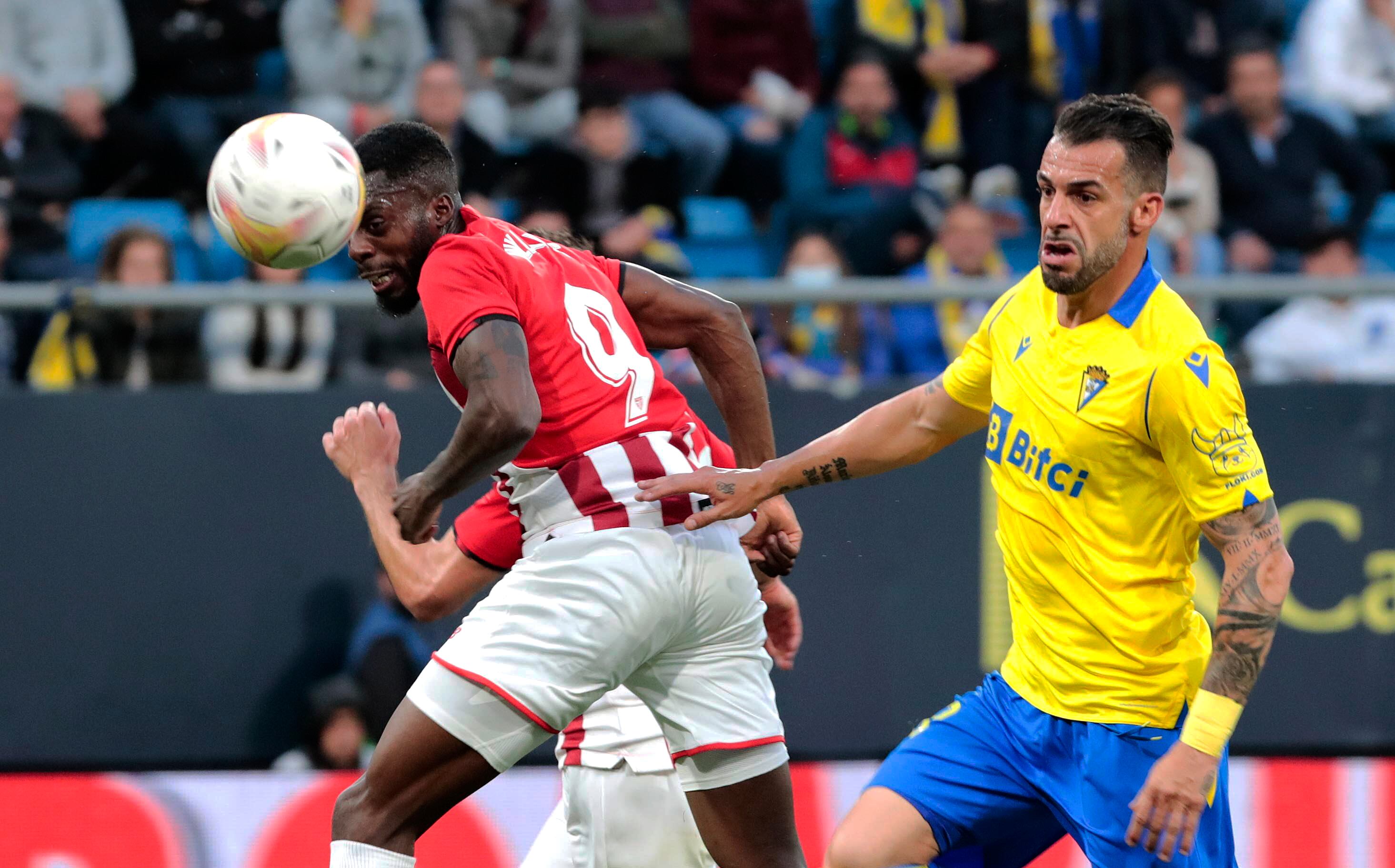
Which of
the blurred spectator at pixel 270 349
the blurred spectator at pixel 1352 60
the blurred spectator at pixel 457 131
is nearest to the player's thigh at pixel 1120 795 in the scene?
the blurred spectator at pixel 270 349

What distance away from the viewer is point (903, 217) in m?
8.53

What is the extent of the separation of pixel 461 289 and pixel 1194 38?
7.14m

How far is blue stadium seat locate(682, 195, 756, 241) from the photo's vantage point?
881 centimetres

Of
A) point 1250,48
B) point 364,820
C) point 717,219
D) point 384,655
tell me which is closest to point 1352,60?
point 1250,48

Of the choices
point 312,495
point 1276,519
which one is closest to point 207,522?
point 312,495

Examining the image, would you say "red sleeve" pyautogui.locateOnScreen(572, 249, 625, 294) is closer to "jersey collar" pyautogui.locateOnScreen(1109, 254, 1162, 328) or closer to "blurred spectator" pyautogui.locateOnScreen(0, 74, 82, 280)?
"jersey collar" pyautogui.locateOnScreen(1109, 254, 1162, 328)

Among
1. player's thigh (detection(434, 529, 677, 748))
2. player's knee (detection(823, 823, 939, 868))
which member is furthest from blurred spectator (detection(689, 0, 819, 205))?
player's knee (detection(823, 823, 939, 868))

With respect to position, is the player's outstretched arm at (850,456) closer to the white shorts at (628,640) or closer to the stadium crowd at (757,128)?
the white shorts at (628,640)

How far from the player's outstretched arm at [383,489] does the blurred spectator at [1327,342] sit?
157 inches

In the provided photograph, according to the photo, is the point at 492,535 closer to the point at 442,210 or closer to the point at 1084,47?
the point at 442,210

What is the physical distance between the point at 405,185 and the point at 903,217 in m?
4.60

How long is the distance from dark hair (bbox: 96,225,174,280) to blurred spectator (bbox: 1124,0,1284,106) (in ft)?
18.3

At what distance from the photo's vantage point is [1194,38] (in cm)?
1002

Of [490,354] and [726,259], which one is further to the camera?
[726,259]
